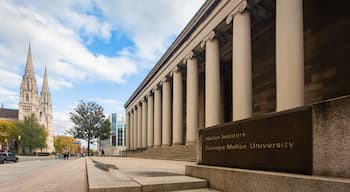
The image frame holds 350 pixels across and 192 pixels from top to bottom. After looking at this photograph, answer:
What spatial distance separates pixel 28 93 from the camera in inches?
6048

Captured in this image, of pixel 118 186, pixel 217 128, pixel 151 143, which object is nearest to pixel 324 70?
pixel 217 128

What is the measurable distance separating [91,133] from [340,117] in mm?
60096

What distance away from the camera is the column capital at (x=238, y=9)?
17156 millimetres

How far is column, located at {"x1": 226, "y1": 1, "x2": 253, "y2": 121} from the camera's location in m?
17.0

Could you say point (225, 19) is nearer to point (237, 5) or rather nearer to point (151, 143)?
point (237, 5)

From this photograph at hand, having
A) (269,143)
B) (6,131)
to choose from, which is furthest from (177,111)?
(6,131)

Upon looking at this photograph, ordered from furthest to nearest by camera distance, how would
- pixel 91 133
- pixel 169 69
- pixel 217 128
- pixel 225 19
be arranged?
pixel 91 133 → pixel 169 69 → pixel 225 19 → pixel 217 128

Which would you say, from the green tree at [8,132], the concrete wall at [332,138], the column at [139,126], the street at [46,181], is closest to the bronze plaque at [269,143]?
the concrete wall at [332,138]

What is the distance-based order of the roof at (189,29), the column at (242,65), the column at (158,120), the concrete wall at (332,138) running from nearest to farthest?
the concrete wall at (332,138) < the column at (242,65) < the roof at (189,29) < the column at (158,120)

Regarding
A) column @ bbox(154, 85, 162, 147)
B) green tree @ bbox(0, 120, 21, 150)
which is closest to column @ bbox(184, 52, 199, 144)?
column @ bbox(154, 85, 162, 147)

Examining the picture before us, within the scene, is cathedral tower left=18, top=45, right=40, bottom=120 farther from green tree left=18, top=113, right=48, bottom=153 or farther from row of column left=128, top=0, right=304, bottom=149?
row of column left=128, top=0, right=304, bottom=149

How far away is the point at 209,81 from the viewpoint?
21797 millimetres

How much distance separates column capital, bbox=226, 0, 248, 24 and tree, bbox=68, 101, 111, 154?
1863 inches

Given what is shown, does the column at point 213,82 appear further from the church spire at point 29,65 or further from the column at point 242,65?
the church spire at point 29,65
